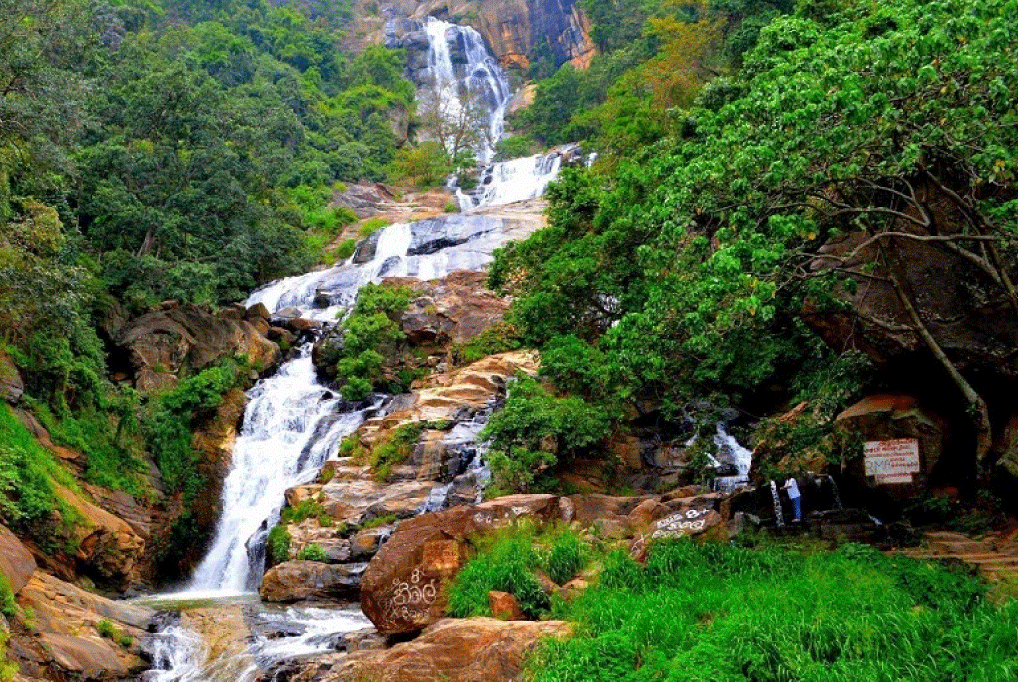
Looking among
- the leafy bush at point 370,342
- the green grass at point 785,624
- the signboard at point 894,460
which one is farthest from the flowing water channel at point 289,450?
the signboard at point 894,460

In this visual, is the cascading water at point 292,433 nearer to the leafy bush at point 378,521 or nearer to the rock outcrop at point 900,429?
the leafy bush at point 378,521

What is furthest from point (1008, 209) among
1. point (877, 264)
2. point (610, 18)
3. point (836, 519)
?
point (610, 18)

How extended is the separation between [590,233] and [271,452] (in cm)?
1129

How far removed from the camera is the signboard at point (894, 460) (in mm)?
11047

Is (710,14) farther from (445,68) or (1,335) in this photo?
(445,68)

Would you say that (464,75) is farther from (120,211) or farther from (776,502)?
(776,502)

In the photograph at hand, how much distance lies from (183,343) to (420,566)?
60.8 ft

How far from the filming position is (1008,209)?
8.87 m

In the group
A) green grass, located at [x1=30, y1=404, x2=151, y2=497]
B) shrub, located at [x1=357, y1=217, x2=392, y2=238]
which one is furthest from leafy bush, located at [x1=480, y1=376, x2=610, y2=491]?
shrub, located at [x1=357, y1=217, x2=392, y2=238]

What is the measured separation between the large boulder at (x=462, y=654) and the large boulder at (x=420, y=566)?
3.51 ft

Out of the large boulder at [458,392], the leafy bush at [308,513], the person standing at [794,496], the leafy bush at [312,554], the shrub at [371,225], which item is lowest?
the leafy bush at [312,554]

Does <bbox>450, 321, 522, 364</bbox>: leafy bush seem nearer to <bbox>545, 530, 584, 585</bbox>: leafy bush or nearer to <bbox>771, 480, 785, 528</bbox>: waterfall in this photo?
<bbox>771, 480, 785, 528</bbox>: waterfall

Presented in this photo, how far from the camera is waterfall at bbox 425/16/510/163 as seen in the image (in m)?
66.1

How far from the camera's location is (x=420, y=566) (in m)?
10.7
